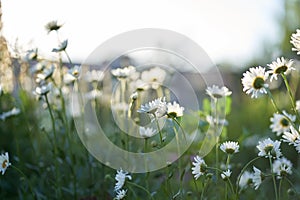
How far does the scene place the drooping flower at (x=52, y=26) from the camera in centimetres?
210

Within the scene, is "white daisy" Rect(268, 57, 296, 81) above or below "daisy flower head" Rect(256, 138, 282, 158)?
above

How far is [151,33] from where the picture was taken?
3.10 metres

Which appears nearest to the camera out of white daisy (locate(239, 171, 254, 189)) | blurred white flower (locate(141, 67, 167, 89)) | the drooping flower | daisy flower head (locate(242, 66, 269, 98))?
daisy flower head (locate(242, 66, 269, 98))

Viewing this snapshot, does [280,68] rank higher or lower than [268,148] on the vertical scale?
higher

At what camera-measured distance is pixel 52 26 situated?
6.90 feet

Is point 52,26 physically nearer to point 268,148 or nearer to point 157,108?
point 157,108

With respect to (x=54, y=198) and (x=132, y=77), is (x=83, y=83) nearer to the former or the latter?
(x=132, y=77)

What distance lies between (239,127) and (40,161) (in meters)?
1.77

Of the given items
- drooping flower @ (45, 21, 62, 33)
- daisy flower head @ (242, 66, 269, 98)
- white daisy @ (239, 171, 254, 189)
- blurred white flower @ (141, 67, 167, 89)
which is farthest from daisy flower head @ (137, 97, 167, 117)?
blurred white flower @ (141, 67, 167, 89)

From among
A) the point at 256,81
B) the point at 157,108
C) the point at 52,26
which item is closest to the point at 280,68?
the point at 256,81

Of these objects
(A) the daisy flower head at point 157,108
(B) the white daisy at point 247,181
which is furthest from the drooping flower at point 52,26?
(B) the white daisy at point 247,181

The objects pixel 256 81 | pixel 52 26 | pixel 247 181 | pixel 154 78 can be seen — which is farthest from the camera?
pixel 154 78

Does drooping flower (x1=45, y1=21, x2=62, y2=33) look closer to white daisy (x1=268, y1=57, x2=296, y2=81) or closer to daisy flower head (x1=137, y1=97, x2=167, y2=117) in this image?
daisy flower head (x1=137, y1=97, x2=167, y2=117)

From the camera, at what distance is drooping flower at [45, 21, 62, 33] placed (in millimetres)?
2104
